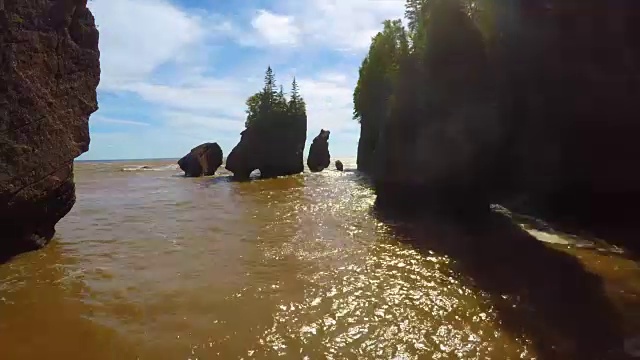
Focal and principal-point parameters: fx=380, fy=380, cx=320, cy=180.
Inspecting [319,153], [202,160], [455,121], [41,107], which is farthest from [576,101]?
[319,153]

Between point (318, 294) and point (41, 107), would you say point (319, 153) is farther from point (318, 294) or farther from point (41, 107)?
point (318, 294)

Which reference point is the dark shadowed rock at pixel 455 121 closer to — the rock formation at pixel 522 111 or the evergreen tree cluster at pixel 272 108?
the rock formation at pixel 522 111

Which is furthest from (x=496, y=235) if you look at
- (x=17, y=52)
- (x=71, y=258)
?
(x=17, y=52)

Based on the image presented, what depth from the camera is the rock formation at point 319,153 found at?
50.2 m

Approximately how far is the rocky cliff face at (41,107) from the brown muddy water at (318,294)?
108 centimetres

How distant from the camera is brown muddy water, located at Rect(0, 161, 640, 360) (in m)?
Answer: 5.69

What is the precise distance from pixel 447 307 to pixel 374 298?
4.43 ft

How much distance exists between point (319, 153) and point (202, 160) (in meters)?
16.2

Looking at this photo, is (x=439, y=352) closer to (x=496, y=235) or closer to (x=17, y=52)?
(x=496, y=235)

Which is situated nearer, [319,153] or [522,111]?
[522,111]

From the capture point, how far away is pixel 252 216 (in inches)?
621

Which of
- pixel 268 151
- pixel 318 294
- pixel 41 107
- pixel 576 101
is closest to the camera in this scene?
pixel 318 294

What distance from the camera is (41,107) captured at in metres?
9.48

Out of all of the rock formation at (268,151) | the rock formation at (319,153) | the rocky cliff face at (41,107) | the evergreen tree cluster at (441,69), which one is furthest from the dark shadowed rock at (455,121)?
the rock formation at (319,153)
